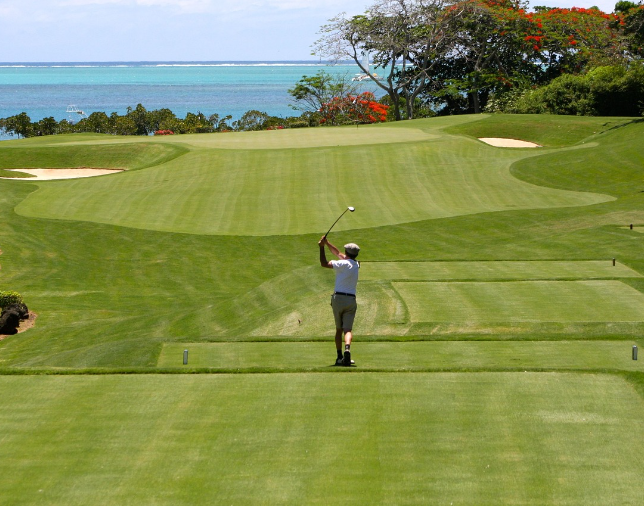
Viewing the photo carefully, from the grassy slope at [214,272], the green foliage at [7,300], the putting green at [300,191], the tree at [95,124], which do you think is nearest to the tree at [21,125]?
the tree at [95,124]

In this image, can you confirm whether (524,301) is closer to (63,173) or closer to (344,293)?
(344,293)

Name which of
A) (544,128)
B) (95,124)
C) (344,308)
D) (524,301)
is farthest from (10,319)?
(95,124)

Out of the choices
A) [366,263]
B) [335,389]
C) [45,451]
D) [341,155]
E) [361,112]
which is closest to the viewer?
[45,451]

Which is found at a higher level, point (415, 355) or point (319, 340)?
point (415, 355)

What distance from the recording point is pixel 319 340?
1393 cm

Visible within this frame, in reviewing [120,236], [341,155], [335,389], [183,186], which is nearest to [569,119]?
[341,155]

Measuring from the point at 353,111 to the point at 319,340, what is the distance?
228 feet

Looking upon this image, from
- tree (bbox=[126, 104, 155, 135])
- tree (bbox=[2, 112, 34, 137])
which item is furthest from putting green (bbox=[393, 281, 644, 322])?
tree (bbox=[126, 104, 155, 135])

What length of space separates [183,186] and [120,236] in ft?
25.3

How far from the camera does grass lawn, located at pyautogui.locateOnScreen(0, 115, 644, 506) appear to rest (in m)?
8.13

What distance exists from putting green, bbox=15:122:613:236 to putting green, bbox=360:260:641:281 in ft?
31.6

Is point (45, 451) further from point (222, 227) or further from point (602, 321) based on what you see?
point (222, 227)

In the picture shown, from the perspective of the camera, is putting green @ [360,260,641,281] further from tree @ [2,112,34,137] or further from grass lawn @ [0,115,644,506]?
tree @ [2,112,34,137]

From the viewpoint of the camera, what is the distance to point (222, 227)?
101ft
